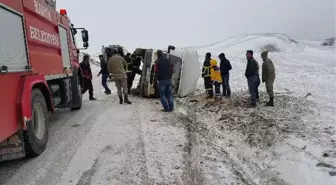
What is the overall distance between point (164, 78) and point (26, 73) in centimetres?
479

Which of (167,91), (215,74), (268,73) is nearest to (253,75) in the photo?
(268,73)

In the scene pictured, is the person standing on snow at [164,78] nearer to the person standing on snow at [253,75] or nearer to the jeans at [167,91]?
the jeans at [167,91]

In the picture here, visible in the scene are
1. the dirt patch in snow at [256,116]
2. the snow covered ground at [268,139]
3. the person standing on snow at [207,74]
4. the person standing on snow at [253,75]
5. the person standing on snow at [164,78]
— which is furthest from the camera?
the person standing on snow at [207,74]

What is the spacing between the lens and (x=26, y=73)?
218 inches

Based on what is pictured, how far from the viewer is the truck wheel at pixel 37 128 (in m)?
5.55

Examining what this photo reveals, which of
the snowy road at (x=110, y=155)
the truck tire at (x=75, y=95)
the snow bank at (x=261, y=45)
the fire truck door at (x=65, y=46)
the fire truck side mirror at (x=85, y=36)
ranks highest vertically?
the snow bank at (x=261, y=45)

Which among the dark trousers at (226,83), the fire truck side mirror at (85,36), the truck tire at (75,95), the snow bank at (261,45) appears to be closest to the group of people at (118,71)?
the fire truck side mirror at (85,36)

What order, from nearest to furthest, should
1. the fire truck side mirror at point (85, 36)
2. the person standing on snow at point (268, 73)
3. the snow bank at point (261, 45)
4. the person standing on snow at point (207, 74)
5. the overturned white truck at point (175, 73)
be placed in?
the person standing on snow at point (268, 73) < the fire truck side mirror at point (85, 36) < the person standing on snow at point (207, 74) < the overturned white truck at point (175, 73) < the snow bank at point (261, 45)

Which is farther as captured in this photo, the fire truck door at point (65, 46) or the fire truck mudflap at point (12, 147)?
the fire truck door at point (65, 46)

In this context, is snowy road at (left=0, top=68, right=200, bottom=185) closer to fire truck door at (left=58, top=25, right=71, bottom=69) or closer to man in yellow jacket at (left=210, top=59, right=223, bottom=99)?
fire truck door at (left=58, top=25, right=71, bottom=69)

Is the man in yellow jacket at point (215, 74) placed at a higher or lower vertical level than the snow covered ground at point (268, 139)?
higher

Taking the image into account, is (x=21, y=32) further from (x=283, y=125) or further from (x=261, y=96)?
(x=261, y=96)

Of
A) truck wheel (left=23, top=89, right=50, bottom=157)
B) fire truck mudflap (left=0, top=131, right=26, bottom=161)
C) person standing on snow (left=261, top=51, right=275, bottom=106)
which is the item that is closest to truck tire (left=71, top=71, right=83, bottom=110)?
truck wheel (left=23, top=89, right=50, bottom=157)

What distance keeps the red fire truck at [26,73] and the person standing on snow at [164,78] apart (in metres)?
2.63
